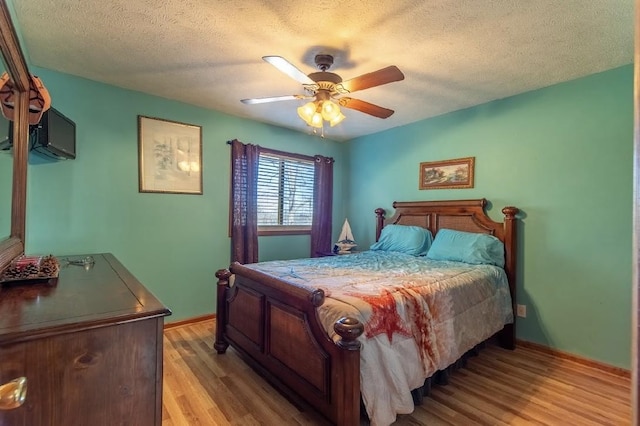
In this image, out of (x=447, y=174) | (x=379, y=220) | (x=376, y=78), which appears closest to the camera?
(x=376, y=78)

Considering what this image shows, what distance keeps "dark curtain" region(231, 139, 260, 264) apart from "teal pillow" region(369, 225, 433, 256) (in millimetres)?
1520

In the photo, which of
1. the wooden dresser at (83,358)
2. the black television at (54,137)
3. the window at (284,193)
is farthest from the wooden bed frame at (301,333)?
the black television at (54,137)

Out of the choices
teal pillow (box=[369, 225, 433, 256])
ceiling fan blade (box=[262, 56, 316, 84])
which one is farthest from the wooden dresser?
teal pillow (box=[369, 225, 433, 256])

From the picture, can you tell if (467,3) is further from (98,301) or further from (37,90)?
(37,90)

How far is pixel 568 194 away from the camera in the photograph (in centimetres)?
269

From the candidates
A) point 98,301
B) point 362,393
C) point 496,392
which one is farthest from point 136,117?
point 496,392

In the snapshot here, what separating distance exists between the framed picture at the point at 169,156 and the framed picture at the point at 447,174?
2.62m

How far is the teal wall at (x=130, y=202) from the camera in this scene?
2.65 m

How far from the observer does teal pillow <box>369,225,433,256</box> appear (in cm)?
346

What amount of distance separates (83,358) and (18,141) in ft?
4.32

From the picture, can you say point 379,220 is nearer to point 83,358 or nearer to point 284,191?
point 284,191

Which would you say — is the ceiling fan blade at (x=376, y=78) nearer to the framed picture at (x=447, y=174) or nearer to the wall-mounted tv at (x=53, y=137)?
the framed picture at (x=447, y=174)

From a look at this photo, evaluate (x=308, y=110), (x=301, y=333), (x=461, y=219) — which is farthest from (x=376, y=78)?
(x=461, y=219)

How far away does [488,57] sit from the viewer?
2295 mm
